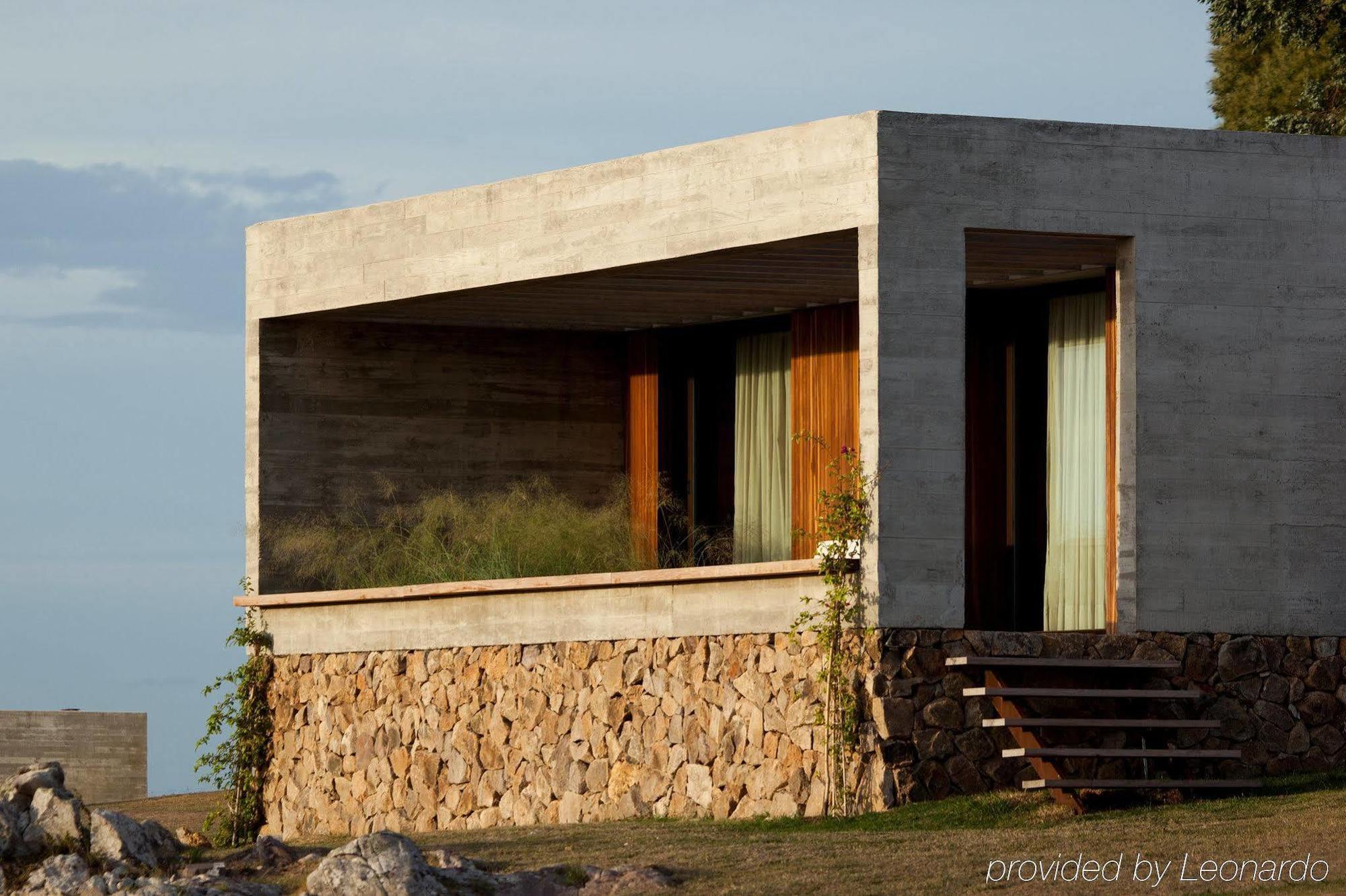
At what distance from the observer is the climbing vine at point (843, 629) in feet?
45.1

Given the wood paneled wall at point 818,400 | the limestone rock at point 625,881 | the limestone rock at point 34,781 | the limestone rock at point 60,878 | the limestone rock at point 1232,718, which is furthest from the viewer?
the wood paneled wall at point 818,400

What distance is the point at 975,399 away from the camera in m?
17.1

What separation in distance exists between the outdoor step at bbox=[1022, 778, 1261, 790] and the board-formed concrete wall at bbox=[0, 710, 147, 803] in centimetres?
1759

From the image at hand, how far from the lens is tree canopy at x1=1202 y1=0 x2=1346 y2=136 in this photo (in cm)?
2352

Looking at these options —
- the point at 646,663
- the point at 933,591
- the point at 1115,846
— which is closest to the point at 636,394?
the point at 646,663

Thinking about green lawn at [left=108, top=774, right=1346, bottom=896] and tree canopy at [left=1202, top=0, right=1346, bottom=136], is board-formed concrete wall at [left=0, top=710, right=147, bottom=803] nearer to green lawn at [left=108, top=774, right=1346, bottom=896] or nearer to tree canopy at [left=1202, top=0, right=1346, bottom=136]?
green lawn at [left=108, top=774, right=1346, bottom=896]

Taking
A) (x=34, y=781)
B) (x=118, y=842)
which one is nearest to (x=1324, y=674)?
(x=118, y=842)

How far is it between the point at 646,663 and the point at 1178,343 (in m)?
4.57

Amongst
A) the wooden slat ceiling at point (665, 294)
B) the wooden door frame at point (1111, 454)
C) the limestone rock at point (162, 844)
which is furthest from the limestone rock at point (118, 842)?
the wooden door frame at point (1111, 454)

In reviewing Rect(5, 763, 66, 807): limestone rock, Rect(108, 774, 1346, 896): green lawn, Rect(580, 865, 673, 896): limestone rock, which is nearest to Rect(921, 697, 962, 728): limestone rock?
Rect(108, 774, 1346, 896): green lawn

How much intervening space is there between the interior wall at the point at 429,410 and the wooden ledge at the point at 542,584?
1.99 ft

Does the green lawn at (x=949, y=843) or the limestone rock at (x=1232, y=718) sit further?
the limestone rock at (x=1232, y=718)

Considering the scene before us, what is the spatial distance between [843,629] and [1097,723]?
1810mm

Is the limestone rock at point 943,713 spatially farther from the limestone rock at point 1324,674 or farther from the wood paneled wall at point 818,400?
the wood paneled wall at point 818,400
